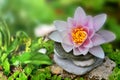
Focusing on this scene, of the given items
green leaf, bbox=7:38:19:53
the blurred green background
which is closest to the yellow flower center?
green leaf, bbox=7:38:19:53

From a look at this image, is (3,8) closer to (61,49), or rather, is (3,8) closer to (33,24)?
(33,24)

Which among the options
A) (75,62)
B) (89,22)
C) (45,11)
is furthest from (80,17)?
(45,11)

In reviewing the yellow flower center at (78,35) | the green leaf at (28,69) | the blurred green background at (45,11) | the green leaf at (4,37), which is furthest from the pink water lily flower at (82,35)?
the blurred green background at (45,11)

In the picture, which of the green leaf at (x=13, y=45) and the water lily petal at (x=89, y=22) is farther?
the green leaf at (x=13, y=45)

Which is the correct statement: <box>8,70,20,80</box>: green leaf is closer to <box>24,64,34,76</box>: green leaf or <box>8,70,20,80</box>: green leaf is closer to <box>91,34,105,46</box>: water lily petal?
<box>24,64,34,76</box>: green leaf

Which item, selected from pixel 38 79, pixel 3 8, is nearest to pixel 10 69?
pixel 38 79

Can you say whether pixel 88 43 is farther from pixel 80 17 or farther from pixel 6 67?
pixel 6 67

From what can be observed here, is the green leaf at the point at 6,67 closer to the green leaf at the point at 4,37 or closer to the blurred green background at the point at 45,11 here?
the green leaf at the point at 4,37
